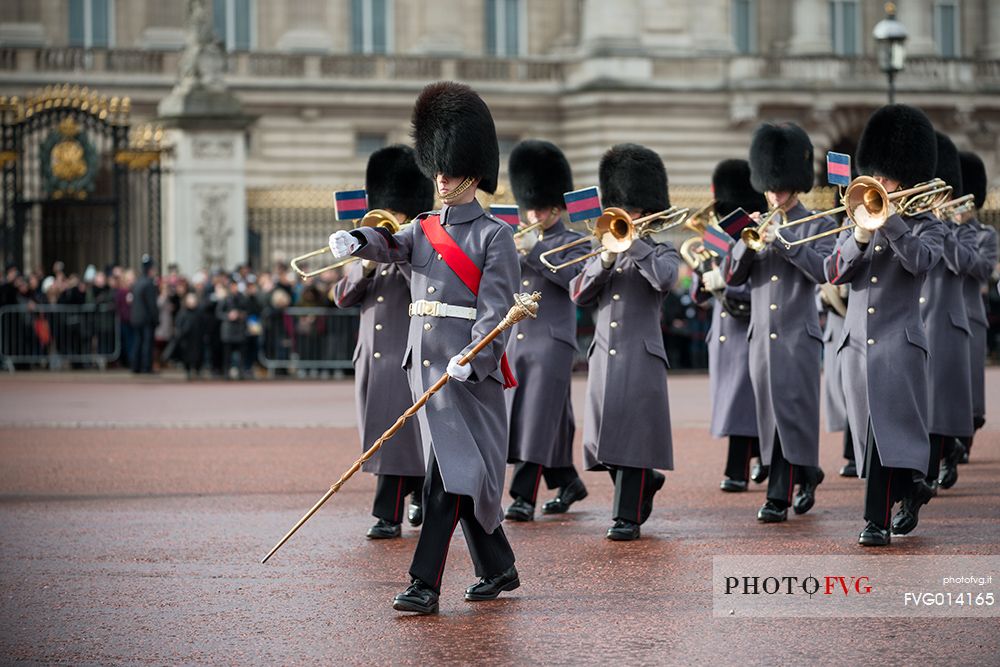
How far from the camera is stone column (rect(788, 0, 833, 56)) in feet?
111

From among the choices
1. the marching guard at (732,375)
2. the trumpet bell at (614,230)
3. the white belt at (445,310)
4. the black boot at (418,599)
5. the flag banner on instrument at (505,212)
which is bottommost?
the black boot at (418,599)

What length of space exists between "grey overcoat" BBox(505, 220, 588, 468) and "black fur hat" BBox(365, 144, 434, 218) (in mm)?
691

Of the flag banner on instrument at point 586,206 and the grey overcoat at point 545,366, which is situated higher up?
the flag banner on instrument at point 586,206

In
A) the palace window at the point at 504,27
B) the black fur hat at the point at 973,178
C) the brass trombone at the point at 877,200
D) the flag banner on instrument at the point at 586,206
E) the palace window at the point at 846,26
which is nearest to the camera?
the brass trombone at the point at 877,200

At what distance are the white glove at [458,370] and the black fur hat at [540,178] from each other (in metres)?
3.00

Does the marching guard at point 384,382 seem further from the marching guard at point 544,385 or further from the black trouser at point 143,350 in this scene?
the black trouser at point 143,350

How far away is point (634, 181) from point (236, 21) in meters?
24.7

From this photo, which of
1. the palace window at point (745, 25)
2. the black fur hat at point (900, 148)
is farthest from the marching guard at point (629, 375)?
the palace window at point (745, 25)

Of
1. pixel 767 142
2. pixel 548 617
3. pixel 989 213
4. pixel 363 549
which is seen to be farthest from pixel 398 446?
pixel 989 213

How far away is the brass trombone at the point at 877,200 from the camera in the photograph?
7414 mm

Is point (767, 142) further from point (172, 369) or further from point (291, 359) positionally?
point (172, 369)

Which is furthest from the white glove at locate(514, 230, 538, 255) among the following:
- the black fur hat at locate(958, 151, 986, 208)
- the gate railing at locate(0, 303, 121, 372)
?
the gate railing at locate(0, 303, 121, 372)

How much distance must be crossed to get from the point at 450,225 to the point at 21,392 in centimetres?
1155

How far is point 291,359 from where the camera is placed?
770 inches
